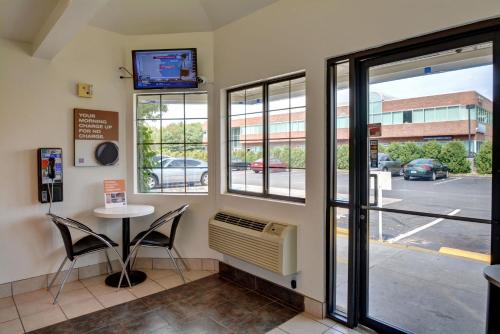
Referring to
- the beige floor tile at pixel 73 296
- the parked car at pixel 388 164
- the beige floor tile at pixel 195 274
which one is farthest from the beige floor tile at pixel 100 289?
the parked car at pixel 388 164

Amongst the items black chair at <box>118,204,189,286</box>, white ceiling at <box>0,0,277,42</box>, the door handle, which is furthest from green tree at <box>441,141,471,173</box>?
black chair at <box>118,204,189,286</box>

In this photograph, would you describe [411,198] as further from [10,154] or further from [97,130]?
[10,154]

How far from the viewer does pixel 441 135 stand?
2.18 meters

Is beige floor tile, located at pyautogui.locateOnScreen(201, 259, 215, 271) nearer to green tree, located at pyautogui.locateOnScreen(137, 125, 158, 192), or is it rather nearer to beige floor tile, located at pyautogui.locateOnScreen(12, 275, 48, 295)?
green tree, located at pyautogui.locateOnScreen(137, 125, 158, 192)

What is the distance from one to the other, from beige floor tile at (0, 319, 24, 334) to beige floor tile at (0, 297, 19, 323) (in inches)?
3.4

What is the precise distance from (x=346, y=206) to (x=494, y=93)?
1274 millimetres

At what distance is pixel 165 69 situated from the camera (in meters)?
3.69

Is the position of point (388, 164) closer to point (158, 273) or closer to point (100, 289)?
point (158, 273)

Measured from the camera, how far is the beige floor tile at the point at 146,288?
3.23 m

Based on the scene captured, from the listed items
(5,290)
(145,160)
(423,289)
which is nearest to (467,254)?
(423,289)

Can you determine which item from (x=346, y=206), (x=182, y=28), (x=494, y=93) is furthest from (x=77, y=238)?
(x=494, y=93)

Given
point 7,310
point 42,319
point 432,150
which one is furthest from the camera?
point 7,310

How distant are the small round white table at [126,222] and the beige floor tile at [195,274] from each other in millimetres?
498

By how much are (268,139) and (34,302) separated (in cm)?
289
